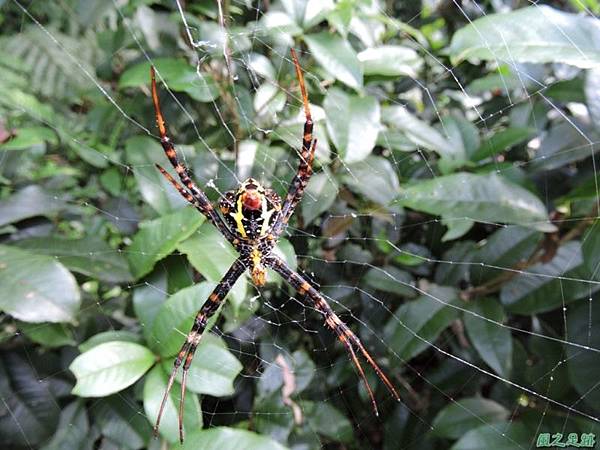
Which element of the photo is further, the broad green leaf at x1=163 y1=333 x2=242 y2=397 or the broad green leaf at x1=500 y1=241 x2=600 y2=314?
the broad green leaf at x1=500 y1=241 x2=600 y2=314

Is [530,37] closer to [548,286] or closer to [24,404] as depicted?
[548,286]

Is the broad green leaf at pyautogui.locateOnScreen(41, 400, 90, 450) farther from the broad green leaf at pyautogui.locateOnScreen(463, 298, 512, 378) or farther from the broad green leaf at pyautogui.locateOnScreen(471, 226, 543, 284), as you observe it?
the broad green leaf at pyautogui.locateOnScreen(471, 226, 543, 284)

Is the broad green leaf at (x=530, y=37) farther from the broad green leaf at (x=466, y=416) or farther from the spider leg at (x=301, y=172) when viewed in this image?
the broad green leaf at (x=466, y=416)

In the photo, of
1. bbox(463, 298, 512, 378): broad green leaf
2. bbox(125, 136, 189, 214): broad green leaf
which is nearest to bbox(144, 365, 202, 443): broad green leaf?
bbox(125, 136, 189, 214): broad green leaf

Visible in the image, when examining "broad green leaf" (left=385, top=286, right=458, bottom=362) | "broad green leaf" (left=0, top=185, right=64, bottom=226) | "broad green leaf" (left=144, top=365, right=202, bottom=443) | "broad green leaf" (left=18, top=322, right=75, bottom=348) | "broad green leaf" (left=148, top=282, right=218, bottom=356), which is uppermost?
"broad green leaf" (left=0, top=185, right=64, bottom=226)

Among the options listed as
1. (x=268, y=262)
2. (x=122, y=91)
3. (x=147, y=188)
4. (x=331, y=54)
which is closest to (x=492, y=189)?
(x=331, y=54)

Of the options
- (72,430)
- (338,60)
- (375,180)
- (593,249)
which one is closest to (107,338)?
(72,430)
